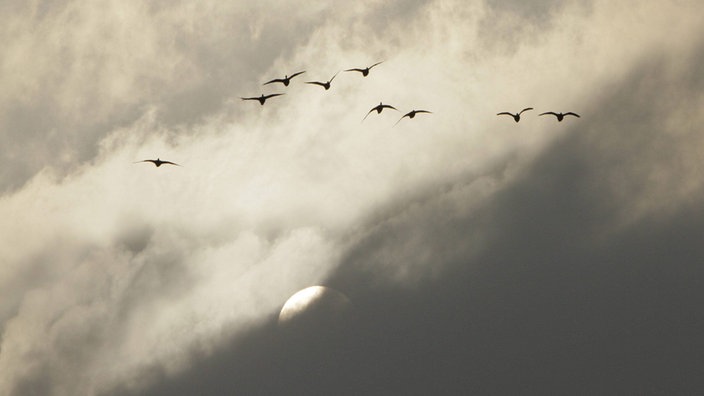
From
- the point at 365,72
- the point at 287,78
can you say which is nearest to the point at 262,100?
the point at 287,78

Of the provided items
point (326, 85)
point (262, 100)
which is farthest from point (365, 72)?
point (262, 100)

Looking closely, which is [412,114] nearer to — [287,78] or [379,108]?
[379,108]

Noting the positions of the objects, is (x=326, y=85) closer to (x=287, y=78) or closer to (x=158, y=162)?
(x=287, y=78)

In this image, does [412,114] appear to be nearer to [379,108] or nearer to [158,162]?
[379,108]

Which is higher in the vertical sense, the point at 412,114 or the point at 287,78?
the point at 287,78

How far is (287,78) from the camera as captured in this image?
171 meters

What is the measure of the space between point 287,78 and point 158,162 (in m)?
30.3

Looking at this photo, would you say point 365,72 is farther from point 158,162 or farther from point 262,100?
point 158,162

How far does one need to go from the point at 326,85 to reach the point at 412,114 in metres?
17.9

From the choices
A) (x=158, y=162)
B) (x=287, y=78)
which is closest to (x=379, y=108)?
(x=287, y=78)

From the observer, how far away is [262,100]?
16975 centimetres

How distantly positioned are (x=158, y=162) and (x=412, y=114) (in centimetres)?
5062

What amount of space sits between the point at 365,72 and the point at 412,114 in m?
13.3

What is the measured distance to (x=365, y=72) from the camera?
171m
